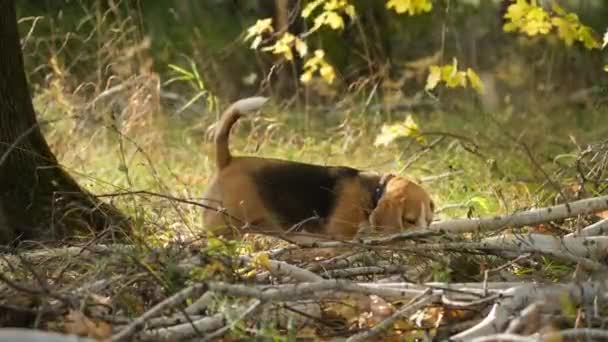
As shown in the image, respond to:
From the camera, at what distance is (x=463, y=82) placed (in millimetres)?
5766

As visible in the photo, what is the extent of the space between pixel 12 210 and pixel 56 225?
27 centimetres

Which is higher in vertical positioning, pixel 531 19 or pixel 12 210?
pixel 531 19

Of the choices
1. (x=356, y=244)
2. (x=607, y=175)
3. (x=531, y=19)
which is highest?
(x=531, y=19)

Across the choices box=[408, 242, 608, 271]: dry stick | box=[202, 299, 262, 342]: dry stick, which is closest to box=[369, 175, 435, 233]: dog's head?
box=[408, 242, 608, 271]: dry stick

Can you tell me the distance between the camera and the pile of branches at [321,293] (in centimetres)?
356

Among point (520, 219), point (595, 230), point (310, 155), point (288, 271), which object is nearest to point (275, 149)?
point (310, 155)

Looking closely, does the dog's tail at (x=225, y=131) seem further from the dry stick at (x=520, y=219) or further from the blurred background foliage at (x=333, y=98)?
the dry stick at (x=520, y=219)

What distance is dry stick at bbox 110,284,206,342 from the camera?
3.32 metres

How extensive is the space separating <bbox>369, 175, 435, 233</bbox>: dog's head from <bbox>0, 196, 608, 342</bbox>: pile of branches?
1.21 m

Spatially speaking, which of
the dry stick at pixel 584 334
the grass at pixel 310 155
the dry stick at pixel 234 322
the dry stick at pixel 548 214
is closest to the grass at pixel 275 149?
the grass at pixel 310 155

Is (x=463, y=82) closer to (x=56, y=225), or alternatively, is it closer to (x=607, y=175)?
(x=607, y=175)

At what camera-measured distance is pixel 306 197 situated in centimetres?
600

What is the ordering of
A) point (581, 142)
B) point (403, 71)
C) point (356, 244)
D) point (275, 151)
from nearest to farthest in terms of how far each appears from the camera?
point (356, 244) → point (275, 151) → point (581, 142) → point (403, 71)

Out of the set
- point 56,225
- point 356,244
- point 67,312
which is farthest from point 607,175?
point 67,312
